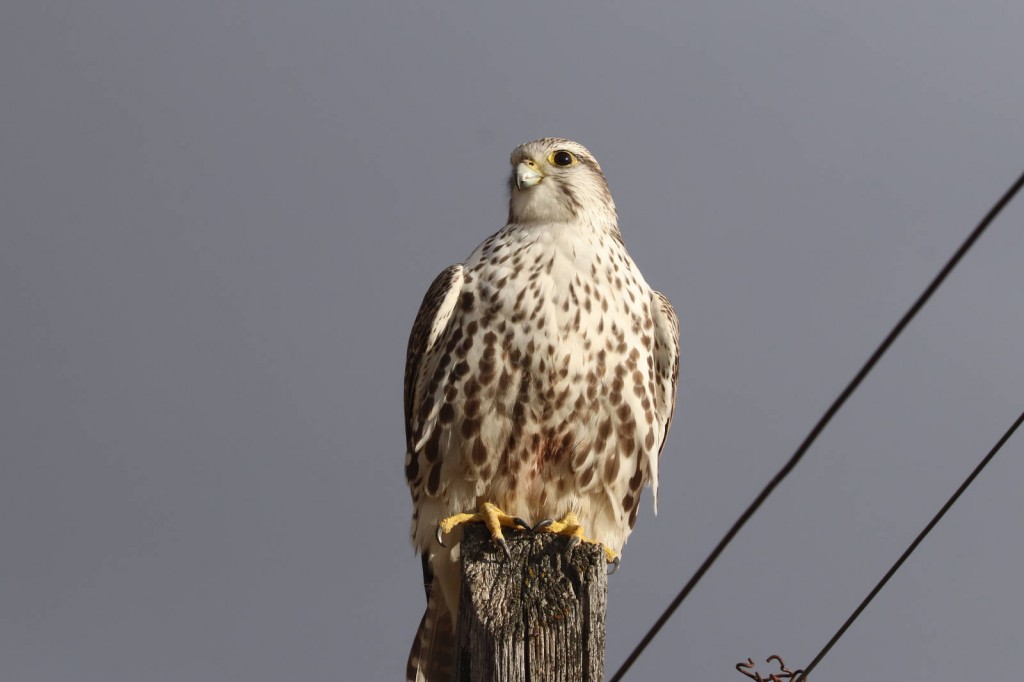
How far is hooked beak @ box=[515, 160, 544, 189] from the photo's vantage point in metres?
4.88

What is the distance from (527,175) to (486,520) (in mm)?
1435

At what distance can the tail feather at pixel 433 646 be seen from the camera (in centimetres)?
421

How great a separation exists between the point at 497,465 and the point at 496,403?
21 cm

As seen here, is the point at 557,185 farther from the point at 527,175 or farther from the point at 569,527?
the point at 569,527

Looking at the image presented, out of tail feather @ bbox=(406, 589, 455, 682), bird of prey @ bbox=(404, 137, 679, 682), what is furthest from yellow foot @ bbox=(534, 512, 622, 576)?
Answer: tail feather @ bbox=(406, 589, 455, 682)

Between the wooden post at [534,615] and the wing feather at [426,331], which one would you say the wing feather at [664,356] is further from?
the wooden post at [534,615]

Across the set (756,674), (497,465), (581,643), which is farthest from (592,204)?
(581,643)

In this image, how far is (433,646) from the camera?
171 inches

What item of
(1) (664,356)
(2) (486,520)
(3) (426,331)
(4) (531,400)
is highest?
(3) (426,331)

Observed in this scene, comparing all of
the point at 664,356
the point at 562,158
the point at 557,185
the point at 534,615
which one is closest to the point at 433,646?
the point at 664,356

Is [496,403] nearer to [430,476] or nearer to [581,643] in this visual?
[430,476]

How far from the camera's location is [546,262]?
4.53 m

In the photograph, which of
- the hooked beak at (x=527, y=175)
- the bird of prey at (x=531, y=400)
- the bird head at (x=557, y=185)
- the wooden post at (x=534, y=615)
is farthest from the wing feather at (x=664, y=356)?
the wooden post at (x=534, y=615)

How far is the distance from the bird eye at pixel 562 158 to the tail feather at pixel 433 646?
1.71 meters
